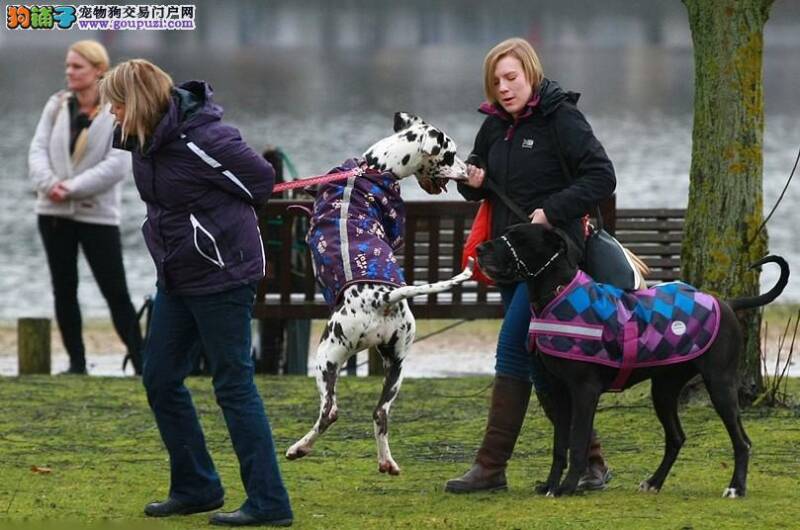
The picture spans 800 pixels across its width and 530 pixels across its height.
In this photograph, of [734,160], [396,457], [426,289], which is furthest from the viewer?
[734,160]

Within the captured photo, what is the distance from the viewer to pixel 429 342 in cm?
1530

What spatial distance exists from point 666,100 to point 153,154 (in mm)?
43310

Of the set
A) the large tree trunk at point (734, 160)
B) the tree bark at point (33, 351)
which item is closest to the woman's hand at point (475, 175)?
the large tree trunk at point (734, 160)

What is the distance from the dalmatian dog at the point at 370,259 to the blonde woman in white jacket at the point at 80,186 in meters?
4.67

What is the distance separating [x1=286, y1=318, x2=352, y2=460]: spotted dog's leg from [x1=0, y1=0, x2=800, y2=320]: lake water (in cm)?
1027

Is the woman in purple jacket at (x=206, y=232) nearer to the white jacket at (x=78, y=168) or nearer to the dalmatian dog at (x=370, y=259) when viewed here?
the dalmatian dog at (x=370, y=259)

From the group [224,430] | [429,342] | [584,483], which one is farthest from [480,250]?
[429,342]

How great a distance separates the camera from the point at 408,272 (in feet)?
41.3

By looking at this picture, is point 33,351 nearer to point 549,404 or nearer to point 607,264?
point 549,404

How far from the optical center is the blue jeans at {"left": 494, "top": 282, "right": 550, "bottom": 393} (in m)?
7.68

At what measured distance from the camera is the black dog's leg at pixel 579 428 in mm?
7387

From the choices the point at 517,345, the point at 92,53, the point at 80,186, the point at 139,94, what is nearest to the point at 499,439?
the point at 517,345

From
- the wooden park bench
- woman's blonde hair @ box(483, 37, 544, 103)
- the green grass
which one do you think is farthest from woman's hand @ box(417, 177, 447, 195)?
the wooden park bench

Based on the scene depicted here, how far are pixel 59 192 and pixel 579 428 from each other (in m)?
5.68
